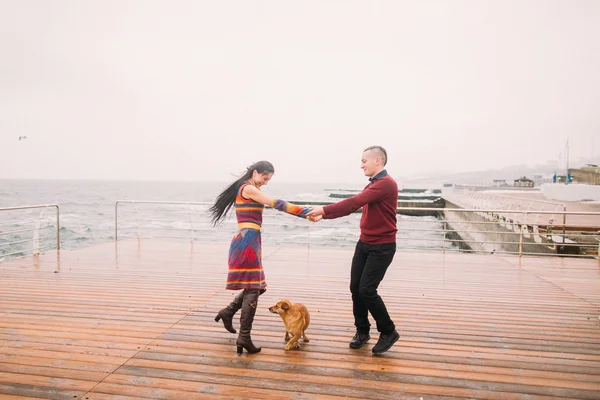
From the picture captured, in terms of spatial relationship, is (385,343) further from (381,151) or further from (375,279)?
(381,151)

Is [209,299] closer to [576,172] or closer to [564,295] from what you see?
[564,295]

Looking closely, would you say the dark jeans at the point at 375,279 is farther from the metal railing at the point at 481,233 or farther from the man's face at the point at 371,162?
the metal railing at the point at 481,233

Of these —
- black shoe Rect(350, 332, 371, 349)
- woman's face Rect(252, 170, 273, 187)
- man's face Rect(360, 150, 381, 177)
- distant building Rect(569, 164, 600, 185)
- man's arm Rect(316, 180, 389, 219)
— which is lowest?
black shoe Rect(350, 332, 371, 349)

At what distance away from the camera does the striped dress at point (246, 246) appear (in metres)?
3.16

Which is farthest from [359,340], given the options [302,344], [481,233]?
[481,233]

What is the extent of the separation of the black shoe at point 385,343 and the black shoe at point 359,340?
0.18 metres

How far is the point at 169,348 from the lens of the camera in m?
3.23

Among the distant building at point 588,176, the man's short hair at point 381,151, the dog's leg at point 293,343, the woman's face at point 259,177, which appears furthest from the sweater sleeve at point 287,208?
the distant building at point 588,176

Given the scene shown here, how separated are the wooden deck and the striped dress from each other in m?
0.59

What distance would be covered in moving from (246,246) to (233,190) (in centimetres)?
49

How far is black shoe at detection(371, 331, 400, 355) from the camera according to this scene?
3.14 meters

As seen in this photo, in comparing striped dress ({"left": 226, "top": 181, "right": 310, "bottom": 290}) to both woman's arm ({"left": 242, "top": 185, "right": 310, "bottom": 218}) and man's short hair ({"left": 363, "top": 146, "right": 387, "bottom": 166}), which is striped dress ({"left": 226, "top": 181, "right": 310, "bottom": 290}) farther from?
man's short hair ({"left": 363, "top": 146, "right": 387, "bottom": 166})

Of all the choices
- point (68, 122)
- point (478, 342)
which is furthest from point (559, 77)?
point (68, 122)

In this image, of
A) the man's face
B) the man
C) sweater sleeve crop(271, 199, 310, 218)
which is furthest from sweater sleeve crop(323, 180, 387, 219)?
sweater sleeve crop(271, 199, 310, 218)
